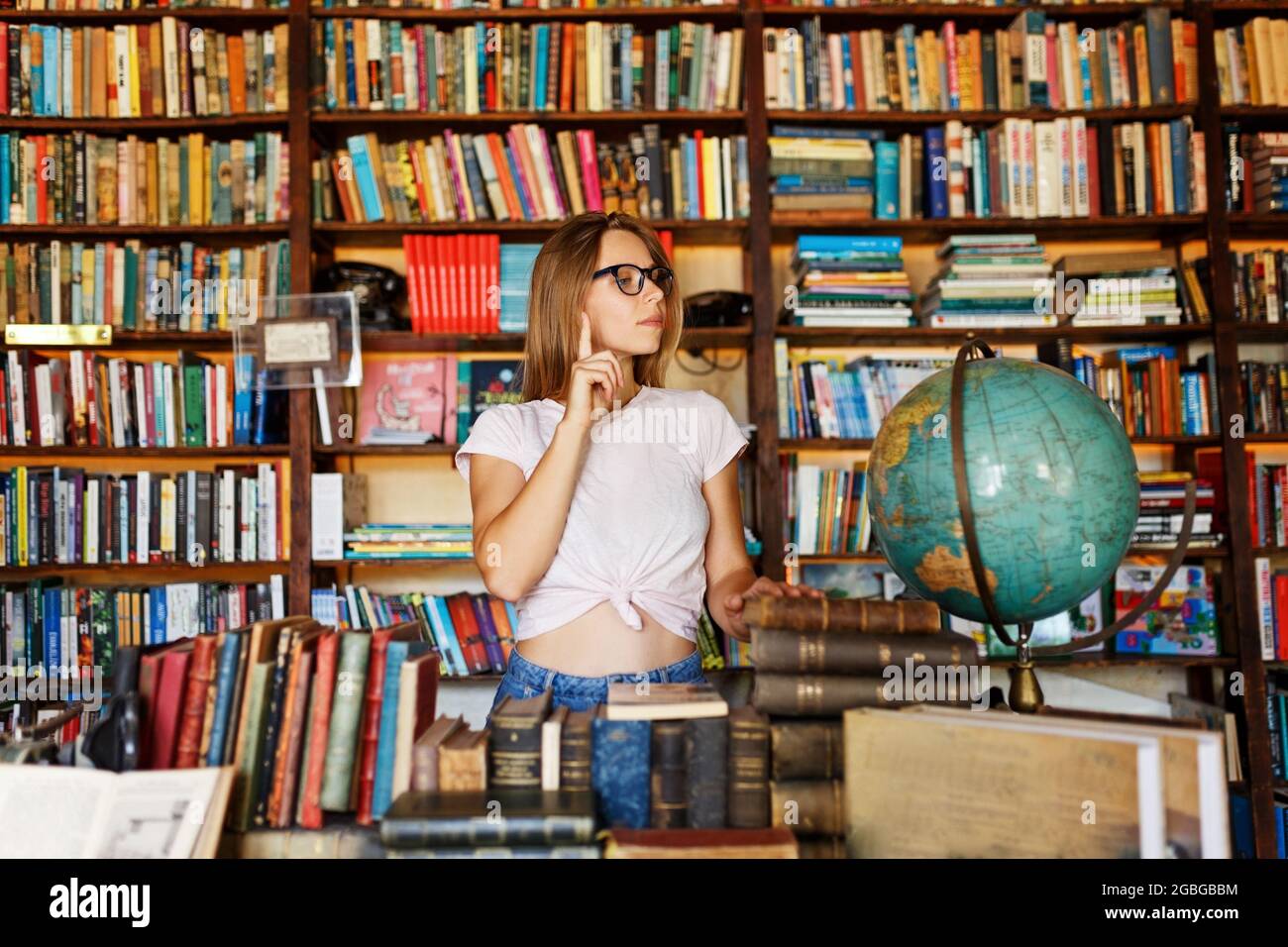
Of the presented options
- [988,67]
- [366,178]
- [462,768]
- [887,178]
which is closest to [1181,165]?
[988,67]

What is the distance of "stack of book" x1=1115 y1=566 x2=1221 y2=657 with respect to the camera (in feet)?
9.65

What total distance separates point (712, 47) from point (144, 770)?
273 centimetres

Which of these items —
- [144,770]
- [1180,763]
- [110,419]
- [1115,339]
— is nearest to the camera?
[1180,763]

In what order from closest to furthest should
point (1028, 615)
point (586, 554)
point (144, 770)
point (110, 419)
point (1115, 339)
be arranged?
point (144, 770) → point (1028, 615) → point (586, 554) → point (110, 419) → point (1115, 339)

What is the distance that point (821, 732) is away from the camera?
98 cm

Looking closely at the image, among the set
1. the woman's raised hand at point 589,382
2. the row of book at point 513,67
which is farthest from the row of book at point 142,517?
the woman's raised hand at point 589,382

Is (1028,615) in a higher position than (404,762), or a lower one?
higher

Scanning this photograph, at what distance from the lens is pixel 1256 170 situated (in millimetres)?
3014

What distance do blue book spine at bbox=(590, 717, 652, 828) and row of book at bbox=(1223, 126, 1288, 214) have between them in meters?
3.01

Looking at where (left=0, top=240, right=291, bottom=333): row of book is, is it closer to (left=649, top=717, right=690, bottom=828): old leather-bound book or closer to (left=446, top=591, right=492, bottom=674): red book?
(left=446, top=591, right=492, bottom=674): red book

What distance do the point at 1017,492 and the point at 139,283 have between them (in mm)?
2870

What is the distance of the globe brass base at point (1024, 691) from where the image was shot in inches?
43.3

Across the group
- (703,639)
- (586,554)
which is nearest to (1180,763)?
(586,554)

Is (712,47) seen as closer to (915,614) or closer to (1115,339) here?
(1115,339)
